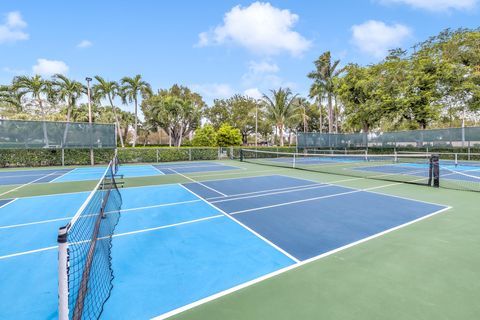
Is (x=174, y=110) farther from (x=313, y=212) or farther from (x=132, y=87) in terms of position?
(x=313, y=212)

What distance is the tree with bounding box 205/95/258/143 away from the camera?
51469 mm

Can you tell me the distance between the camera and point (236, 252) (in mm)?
4258

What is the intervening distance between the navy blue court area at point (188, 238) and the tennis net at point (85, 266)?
17 centimetres

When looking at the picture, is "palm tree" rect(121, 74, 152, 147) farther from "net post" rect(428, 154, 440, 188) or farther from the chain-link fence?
"net post" rect(428, 154, 440, 188)

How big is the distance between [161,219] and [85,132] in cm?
1802

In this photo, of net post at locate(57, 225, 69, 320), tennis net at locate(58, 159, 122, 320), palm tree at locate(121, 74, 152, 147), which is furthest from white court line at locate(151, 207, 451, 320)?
palm tree at locate(121, 74, 152, 147)

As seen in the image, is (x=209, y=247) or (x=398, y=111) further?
(x=398, y=111)

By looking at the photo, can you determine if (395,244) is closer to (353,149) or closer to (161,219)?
(161,219)

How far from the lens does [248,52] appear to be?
33969 millimetres

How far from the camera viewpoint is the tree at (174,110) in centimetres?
3528

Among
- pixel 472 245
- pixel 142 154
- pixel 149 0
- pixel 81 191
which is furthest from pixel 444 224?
pixel 142 154

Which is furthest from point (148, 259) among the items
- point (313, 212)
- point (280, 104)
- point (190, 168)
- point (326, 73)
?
point (326, 73)

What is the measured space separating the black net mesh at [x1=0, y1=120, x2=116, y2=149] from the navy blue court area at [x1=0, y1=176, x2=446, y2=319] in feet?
42.7

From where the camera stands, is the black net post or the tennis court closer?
the tennis court
